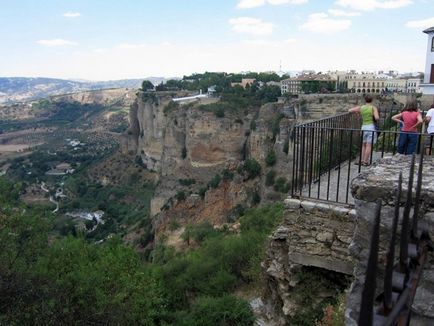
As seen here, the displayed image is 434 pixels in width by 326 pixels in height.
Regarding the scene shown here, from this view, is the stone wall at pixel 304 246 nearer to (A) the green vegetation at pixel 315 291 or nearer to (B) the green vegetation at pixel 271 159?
(A) the green vegetation at pixel 315 291

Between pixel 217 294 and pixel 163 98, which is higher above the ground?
pixel 163 98

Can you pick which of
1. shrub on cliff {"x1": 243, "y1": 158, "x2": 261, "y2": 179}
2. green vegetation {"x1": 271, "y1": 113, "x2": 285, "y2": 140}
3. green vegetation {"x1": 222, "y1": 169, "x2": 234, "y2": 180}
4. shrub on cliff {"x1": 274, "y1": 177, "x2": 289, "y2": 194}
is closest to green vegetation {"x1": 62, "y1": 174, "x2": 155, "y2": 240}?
green vegetation {"x1": 222, "y1": 169, "x2": 234, "y2": 180}

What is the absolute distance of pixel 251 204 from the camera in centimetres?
3328

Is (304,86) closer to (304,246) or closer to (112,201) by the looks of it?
(112,201)

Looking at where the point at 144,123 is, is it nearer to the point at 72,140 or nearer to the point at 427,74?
the point at 427,74

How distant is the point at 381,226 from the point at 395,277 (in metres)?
0.68

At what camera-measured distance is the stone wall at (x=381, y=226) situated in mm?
2117

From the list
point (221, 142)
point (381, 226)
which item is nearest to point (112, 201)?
point (221, 142)

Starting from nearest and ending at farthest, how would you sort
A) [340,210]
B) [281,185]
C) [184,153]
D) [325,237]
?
[340,210] → [325,237] → [281,185] → [184,153]

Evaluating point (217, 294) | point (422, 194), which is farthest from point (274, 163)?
point (422, 194)

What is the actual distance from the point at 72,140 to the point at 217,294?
114 metres

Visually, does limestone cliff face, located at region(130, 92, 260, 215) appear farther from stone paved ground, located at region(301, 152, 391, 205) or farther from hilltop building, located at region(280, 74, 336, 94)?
stone paved ground, located at region(301, 152, 391, 205)

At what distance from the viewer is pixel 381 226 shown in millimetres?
2287

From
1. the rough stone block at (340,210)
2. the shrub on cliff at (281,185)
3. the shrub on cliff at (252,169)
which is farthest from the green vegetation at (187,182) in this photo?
the rough stone block at (340,210)
